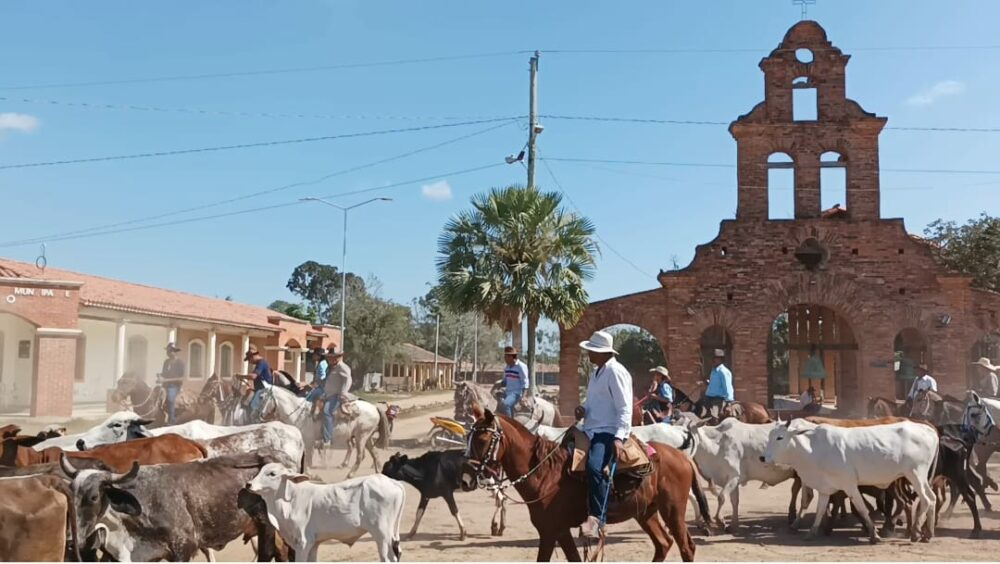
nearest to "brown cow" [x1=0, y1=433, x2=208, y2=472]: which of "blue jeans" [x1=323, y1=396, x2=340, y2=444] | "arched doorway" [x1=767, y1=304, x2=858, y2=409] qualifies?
"blue jeans" [x1=323, y1=396, x2=340, y2=444]

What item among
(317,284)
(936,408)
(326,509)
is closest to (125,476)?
(326,509)

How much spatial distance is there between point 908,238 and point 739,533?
1779 centimetres

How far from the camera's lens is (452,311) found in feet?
80.1

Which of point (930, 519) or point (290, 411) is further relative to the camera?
point (290, 411)

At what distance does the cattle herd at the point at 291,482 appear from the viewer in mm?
6570

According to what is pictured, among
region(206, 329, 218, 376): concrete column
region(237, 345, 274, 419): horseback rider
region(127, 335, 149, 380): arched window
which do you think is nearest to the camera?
region(237, 345, 274, 419): horseback rider

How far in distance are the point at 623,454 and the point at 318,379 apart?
12.1 m

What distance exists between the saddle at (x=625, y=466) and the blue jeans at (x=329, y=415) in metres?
10.1

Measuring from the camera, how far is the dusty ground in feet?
32.7

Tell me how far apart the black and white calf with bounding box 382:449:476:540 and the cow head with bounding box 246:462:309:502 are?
3.41 m

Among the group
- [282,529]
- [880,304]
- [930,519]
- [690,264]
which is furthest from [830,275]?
[282,529]

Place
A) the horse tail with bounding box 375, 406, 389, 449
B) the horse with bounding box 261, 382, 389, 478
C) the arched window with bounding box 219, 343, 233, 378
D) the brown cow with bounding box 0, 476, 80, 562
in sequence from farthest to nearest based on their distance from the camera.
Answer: the arched window with bounding box 219, 343, 233, 378, the horse tail with bounding box 375, 406, 389, 449, the horse with bounding box 261, 382, 389, 478, the brown cow with bounding box 0, 476, 80, 562

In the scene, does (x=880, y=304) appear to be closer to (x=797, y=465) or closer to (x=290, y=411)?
(x=797, y=465)

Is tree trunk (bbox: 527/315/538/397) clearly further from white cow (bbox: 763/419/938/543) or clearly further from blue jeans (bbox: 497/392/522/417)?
white cow (bbox: 763/419/938/543)
